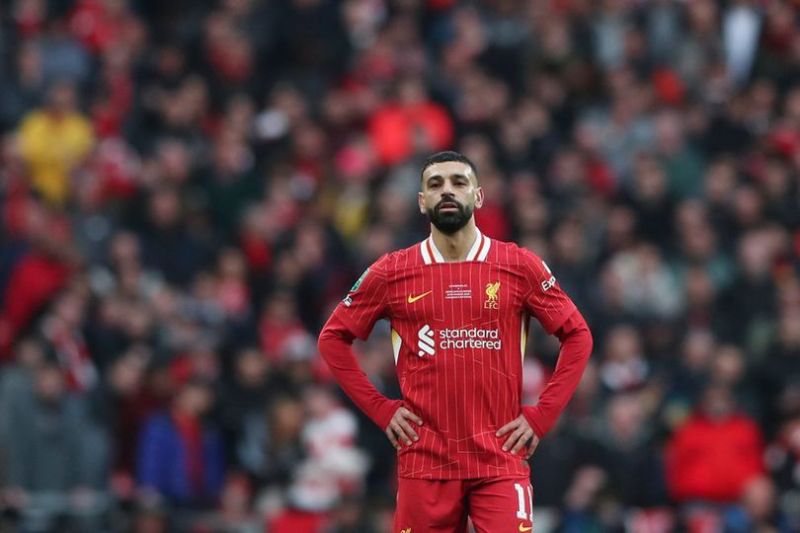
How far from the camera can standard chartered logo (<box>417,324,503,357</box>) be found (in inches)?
375

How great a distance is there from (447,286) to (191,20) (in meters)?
12.5

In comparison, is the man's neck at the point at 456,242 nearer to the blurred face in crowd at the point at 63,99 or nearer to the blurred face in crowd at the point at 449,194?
the blurred face in crowd at the point at 449,194

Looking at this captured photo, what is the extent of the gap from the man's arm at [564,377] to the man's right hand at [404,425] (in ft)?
1.92

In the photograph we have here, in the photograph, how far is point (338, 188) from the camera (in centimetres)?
1859

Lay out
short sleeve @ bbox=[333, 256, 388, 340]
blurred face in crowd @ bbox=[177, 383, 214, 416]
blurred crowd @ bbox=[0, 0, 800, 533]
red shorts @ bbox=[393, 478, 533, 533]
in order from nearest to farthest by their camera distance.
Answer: red shorts @ bbox=[393, 478, 533, 533]
short sleeve @ bbox=[333, 256, 388, 340]
blurred crowd @ bbox=[0, 0, 800, 533]
blurred face in crowd @ bbox=[177, 383, 214, 416]

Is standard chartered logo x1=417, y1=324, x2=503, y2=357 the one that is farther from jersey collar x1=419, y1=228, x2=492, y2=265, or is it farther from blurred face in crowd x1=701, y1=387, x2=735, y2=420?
blurred face in crowd x1=701, y1=387, x2=735, y2=420

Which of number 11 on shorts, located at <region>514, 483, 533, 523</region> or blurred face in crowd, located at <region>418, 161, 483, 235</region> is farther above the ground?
blurred face in crowd, located at <region>418, 161, 483, 235</region>

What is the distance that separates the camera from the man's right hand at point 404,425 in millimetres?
9562

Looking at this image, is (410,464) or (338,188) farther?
(338,188)

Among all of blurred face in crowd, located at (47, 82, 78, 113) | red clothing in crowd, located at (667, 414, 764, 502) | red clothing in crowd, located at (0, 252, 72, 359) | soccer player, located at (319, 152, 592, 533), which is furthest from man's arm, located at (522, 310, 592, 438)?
blurred face in crowd, located at (47, 82, 78, 113)

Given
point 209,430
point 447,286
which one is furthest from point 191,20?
point 447,286

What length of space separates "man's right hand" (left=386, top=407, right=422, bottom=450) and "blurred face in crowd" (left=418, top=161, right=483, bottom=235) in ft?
3.27

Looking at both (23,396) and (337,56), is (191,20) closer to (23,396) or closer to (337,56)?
(337,56)

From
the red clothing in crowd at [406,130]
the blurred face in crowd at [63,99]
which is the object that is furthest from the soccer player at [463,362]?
the blurred face in crowd at [63,99]
